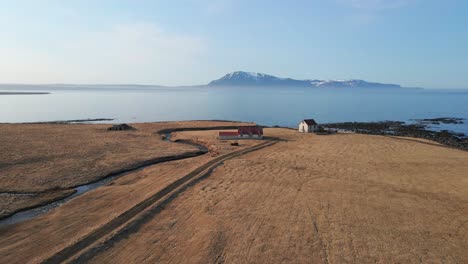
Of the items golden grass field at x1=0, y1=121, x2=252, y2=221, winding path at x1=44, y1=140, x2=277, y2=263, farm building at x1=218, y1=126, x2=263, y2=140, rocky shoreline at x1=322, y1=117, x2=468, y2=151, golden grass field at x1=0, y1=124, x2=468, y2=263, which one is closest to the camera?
winding path at x1=44, y1=140, x2=277, y2=263

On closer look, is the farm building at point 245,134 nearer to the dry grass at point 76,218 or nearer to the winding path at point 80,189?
the winding path at point 80,189

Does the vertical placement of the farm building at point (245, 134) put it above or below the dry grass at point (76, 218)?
above

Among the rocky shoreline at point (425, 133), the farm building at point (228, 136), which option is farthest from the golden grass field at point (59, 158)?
the rocky shoreline at point (425, 133)

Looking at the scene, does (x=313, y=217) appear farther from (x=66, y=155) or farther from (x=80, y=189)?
(x=66, y=155)

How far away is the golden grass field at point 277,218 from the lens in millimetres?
13250

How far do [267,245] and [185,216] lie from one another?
4833 mm

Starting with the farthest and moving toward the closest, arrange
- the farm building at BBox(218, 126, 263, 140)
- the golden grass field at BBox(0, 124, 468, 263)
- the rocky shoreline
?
the rocky shoreline → the farm building at BBox(218, 126, 263, 140) → the golden grass field at BBox(0, 124, 468, 263)

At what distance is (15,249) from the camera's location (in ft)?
44.2

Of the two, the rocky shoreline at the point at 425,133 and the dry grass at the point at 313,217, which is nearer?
the dry grass at the point at 313,217

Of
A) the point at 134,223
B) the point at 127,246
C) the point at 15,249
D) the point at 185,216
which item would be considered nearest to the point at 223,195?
the point at 185,216

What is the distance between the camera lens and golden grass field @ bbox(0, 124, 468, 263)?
1325 cm

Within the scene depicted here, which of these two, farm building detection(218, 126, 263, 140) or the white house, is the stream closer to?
farm building detection(218, 126, 263, 140)

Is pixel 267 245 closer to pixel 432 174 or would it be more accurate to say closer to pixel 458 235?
pixel 458 235

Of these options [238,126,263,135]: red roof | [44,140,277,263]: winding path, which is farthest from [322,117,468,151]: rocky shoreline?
[44,140,277,263]: winding path
